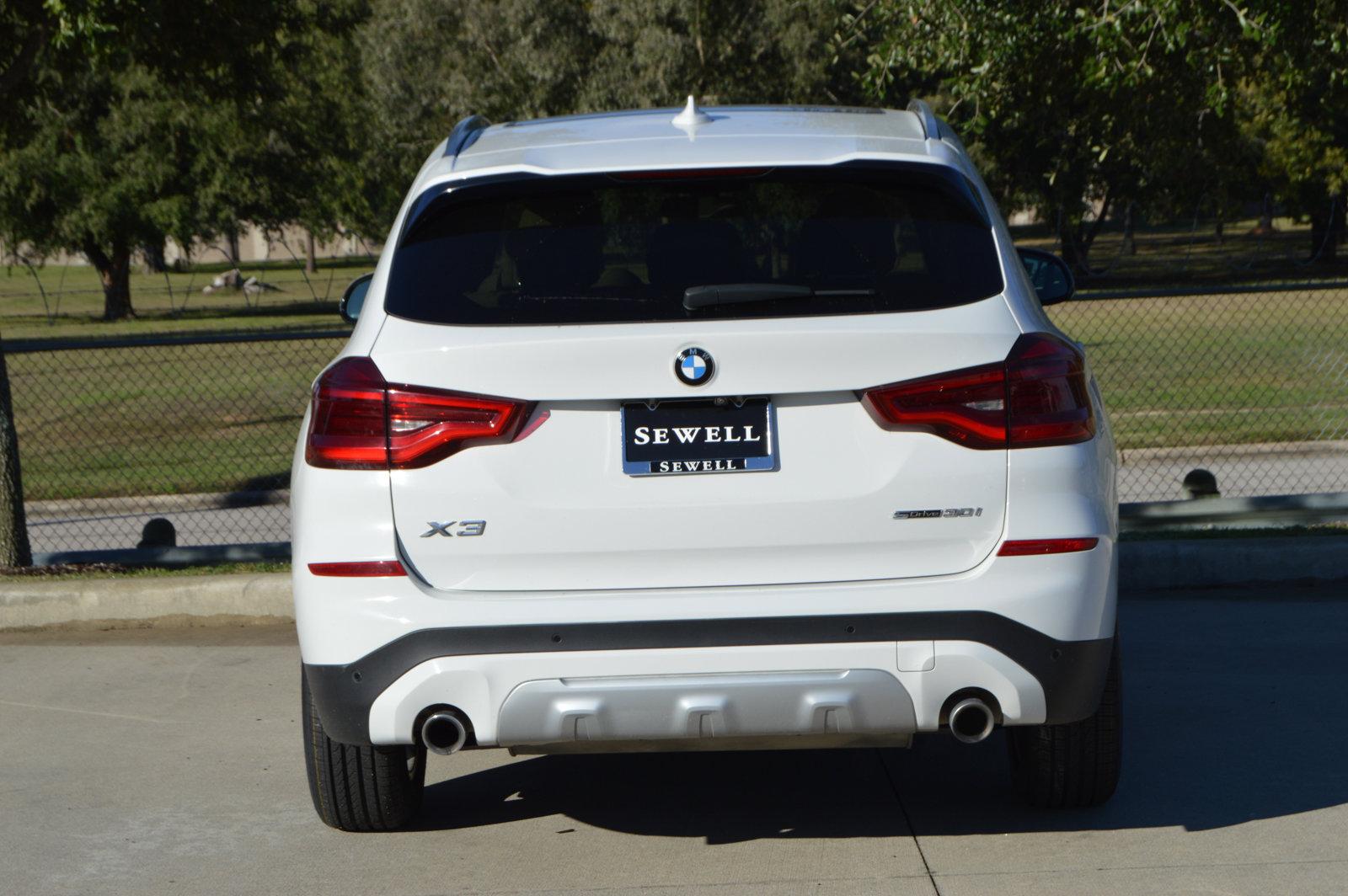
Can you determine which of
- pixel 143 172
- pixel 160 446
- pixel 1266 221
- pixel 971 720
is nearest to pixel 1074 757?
pixel 971 720

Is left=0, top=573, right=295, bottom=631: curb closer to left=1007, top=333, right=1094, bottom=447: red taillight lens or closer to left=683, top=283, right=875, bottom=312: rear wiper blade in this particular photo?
left=683, top=283, right=875, bottom=312: rear wiper blade

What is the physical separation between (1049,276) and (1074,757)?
167 cm

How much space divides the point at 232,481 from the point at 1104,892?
9224mm

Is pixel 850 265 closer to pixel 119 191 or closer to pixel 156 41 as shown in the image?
pixel 156 41

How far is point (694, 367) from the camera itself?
3.67 meters

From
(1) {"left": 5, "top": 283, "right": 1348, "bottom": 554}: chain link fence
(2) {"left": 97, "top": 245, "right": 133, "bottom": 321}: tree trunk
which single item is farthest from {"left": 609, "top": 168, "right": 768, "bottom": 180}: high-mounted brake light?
(2) {"left": 97, "top": 245, "right": 133, "bottom": 321}: tree trunk

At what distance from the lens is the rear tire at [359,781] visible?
433 cm

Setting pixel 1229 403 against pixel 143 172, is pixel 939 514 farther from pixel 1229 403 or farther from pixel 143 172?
pixel 143 172

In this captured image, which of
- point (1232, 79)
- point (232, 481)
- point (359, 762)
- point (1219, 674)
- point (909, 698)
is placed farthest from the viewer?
point (232, 481)

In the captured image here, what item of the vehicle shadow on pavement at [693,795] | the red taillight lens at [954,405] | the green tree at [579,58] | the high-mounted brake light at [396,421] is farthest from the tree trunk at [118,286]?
the red taillight lens at [954,405]

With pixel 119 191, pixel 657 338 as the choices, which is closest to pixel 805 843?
pixel 657 338

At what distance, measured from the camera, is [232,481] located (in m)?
12.0

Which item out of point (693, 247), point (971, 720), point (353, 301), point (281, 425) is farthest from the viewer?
point (281, 425)

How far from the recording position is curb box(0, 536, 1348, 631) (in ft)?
24.7
